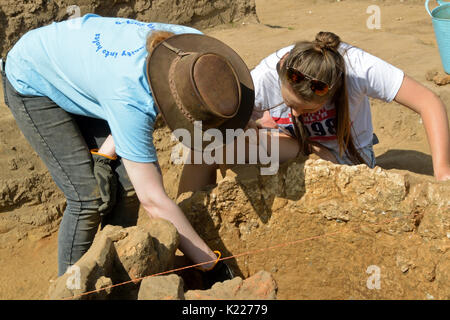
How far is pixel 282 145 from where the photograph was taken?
8.58 feet

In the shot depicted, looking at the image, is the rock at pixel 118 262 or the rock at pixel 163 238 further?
the rock at pixel 163 238

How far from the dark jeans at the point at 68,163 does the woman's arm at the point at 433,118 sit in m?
1.37

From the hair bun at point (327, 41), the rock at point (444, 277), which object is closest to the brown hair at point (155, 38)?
the hair bun at point (327, 41)

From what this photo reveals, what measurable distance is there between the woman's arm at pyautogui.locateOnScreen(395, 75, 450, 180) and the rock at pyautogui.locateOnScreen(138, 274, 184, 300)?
1.30 m

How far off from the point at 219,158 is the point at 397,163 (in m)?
1.46

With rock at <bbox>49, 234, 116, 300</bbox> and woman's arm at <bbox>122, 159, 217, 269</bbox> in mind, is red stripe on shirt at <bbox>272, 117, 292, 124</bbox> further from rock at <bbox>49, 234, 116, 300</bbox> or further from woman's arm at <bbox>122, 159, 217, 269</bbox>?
rock at <bbox>49, 234, 116, 300</bbox>

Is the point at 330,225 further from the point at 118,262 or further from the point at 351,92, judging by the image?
the point at 118,262

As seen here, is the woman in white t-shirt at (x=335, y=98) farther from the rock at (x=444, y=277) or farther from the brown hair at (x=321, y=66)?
the rock at (x=444, y=277)

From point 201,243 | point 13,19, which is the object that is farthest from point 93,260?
point 13,19

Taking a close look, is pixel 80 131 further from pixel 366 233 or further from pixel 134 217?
pixel 366 233

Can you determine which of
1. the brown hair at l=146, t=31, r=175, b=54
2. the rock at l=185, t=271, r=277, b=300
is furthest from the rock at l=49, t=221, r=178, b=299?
the brown hair at l=146, t=31, r=175, b=54

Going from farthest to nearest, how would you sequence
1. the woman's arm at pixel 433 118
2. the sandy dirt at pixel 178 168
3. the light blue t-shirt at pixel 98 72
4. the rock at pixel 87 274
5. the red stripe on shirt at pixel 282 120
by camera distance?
the sandy dirt at pixel 178 168
the red stripe on shirt at pixel 282 120
the woman's arm at pixel 433 118
the light blue t-shirt at pixel 98 72
the rock at pixel 87 274

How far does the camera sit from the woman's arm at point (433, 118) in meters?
2.32

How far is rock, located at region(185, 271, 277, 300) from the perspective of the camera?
1.71 meters
